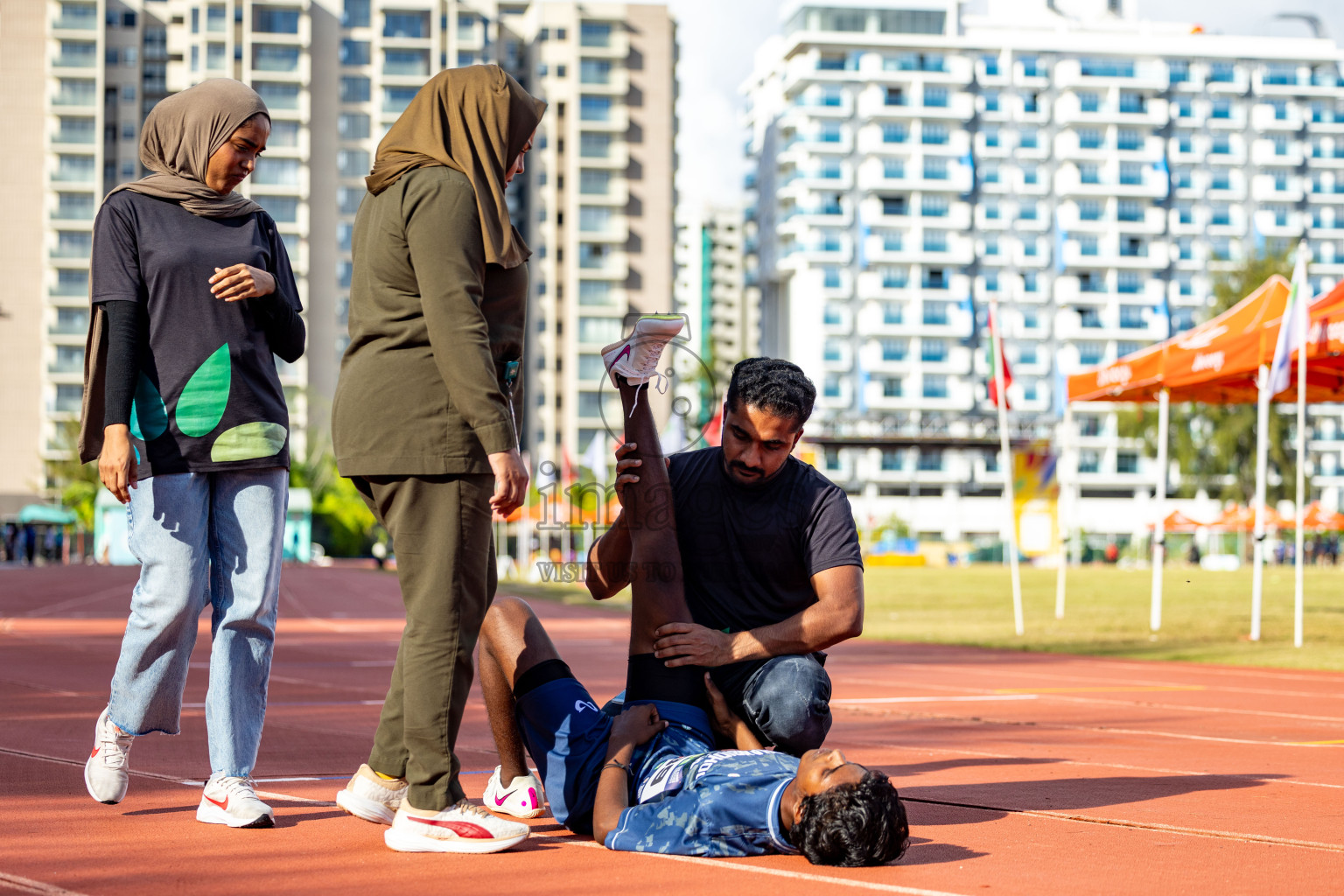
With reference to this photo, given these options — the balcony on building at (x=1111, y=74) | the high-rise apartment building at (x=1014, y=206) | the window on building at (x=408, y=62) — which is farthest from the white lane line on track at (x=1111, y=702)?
the balcony on building at (x=1111, y=74)

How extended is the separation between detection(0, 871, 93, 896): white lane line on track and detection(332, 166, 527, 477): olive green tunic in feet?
3.96

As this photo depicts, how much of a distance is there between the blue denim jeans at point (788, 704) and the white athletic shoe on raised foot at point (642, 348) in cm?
93

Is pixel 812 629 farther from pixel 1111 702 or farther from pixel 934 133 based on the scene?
pixel 934 133

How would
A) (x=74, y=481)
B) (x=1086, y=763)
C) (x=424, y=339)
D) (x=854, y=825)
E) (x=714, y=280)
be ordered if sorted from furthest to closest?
(x=714, y=280)
(x=74, y=481)
(x=1086, y=763)
(x=424, y=339)
(x=854, y=825)

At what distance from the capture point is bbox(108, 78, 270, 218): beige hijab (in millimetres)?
4133

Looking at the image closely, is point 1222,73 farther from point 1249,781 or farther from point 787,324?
point 1249,781

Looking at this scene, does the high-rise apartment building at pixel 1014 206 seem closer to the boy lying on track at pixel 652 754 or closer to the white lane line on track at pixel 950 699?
the white lane line on track at pixel 950 699

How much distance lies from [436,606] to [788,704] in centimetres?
105

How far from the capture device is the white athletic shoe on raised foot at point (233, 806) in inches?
152

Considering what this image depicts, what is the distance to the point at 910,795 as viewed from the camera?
→ 4.86m

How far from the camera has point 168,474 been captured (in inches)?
158

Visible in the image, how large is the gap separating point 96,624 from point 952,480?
296ft

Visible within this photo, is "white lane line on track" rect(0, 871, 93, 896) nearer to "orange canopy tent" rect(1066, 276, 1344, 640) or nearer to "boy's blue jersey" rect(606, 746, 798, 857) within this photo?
"boy's blue jersey" rect(606, 746, 798, 857)

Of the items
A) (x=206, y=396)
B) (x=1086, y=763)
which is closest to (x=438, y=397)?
(x=206, y=396)
